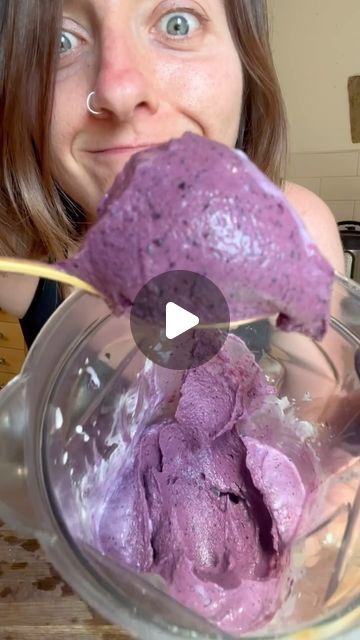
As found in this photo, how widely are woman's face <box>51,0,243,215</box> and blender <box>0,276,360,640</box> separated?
9.9 inches

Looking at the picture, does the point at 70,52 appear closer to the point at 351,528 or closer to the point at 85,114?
the point at 85,114

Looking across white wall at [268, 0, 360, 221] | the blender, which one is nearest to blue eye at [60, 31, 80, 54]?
the blender

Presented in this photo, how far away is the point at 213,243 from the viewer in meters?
0.32

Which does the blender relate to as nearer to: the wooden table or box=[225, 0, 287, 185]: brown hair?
the wooden table

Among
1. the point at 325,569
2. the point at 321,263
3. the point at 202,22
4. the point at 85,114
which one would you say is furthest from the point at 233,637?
the point at 202,22

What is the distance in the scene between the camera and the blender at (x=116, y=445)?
36 cm

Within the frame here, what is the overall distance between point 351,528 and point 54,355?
0.26 m

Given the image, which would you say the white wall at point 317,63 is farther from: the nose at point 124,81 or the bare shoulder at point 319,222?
the nose at point 124,81

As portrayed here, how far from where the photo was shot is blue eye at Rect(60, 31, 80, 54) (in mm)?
647

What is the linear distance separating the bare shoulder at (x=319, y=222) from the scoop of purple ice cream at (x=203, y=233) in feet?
2.04

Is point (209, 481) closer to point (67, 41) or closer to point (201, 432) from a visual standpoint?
point (201, 432)

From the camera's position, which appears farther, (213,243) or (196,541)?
(196,541)

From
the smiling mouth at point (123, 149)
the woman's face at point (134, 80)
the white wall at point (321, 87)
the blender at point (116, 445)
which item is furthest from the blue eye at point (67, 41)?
the white wall at point (321, 87)
